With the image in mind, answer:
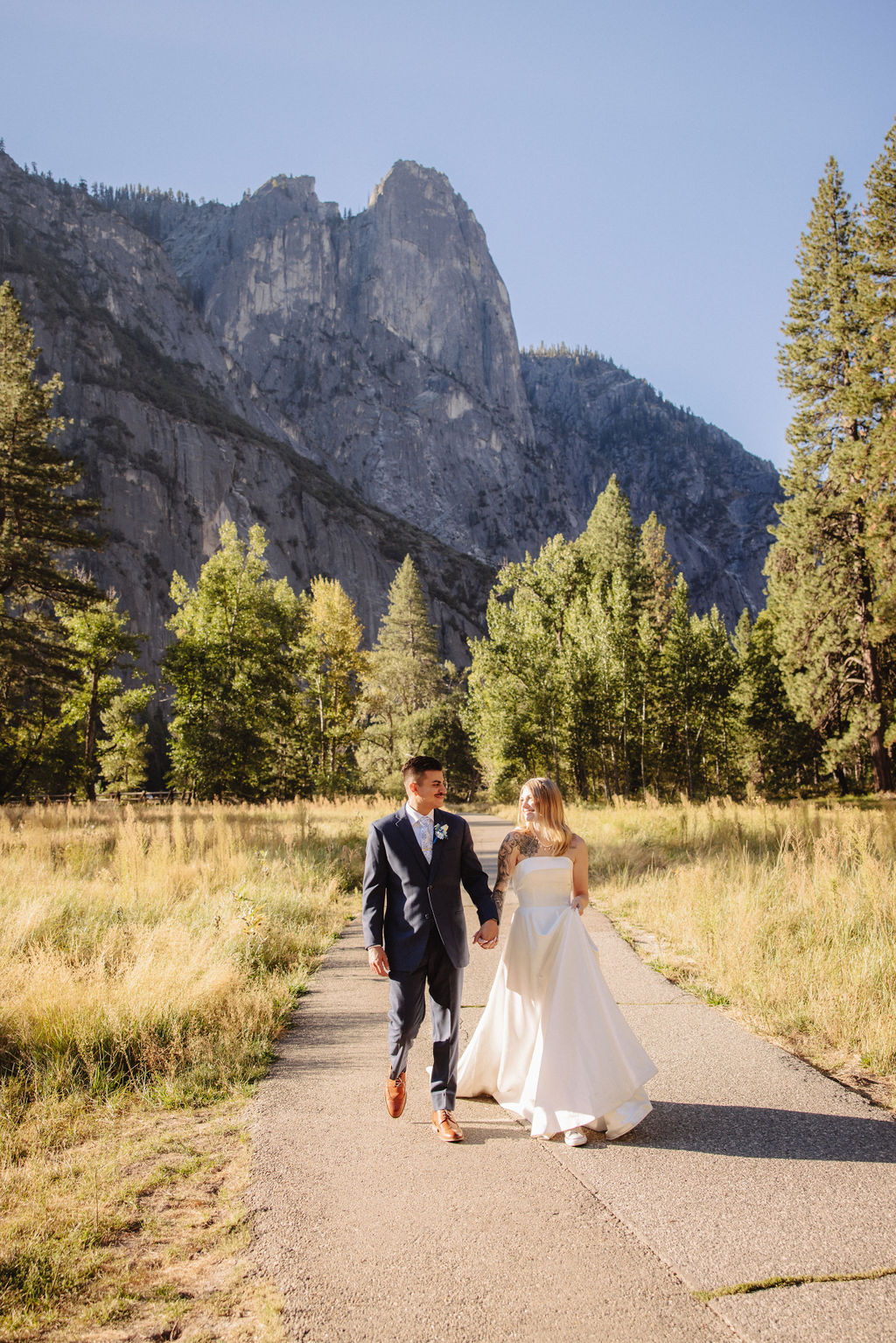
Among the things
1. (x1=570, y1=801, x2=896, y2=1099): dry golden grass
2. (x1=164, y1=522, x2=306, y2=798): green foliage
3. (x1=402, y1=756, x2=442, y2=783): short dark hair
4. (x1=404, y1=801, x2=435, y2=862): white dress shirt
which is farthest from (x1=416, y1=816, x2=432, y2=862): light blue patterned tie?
(x1=164, y1=522, x2=306, y2=798): green foliage

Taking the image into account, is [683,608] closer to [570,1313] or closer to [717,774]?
[717,774]

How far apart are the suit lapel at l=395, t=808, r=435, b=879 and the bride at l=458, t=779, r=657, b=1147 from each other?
48cm

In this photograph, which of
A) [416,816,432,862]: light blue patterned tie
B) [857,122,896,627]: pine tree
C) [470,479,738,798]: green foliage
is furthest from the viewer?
Answer: [470,479,738,798]: green foliage

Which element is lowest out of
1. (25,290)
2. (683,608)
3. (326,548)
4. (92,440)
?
(683,608)

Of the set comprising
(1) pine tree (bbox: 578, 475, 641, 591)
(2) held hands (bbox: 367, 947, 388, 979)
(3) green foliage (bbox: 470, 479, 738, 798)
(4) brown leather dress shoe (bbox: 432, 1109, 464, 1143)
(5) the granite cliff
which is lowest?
(4) brown leather dress shoe (bbox: 432, 1109, 464, 1143)

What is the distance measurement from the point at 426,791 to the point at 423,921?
70cm

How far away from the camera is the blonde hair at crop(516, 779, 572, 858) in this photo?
14.8 ft

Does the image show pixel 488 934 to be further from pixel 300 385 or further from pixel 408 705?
pixel 300 385

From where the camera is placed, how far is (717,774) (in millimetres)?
49594

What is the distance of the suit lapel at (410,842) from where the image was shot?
429cm

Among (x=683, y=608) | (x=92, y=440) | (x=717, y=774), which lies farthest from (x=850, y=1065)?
(x=92, y=440)

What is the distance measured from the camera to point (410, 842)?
4316 millimetres

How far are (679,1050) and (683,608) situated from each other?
34.8 m

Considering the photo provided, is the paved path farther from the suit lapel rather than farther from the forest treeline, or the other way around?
the forest treeline
